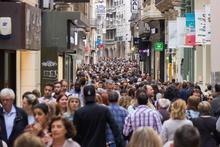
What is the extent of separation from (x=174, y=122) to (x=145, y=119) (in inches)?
40.8

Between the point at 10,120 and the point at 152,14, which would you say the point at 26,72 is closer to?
the point at 10,120

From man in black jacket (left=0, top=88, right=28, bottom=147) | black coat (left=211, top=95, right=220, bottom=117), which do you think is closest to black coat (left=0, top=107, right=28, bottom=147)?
man in black jacket (left=0, top=88, right=28, bottom=147)

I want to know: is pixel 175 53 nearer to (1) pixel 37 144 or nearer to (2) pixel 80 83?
(2) pixel 80 83

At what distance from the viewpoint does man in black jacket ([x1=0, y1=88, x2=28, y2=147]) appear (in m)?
11.1

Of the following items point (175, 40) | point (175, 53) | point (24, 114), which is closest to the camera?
point (24, 114)

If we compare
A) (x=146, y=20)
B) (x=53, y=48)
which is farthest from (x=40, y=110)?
(x=146, y=20)

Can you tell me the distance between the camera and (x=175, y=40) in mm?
32625

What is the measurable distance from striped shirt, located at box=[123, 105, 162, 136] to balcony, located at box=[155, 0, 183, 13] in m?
30.6

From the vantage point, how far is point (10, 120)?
442 inches

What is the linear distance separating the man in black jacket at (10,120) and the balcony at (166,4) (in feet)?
104

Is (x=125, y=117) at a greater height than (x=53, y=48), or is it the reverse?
(x=53, y=48)

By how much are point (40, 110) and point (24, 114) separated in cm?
134

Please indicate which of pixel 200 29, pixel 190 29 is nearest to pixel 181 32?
pixel 190 29

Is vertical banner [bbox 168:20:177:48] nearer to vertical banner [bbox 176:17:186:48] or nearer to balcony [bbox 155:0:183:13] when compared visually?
vertical banner [bbox 176:17:186:48]
